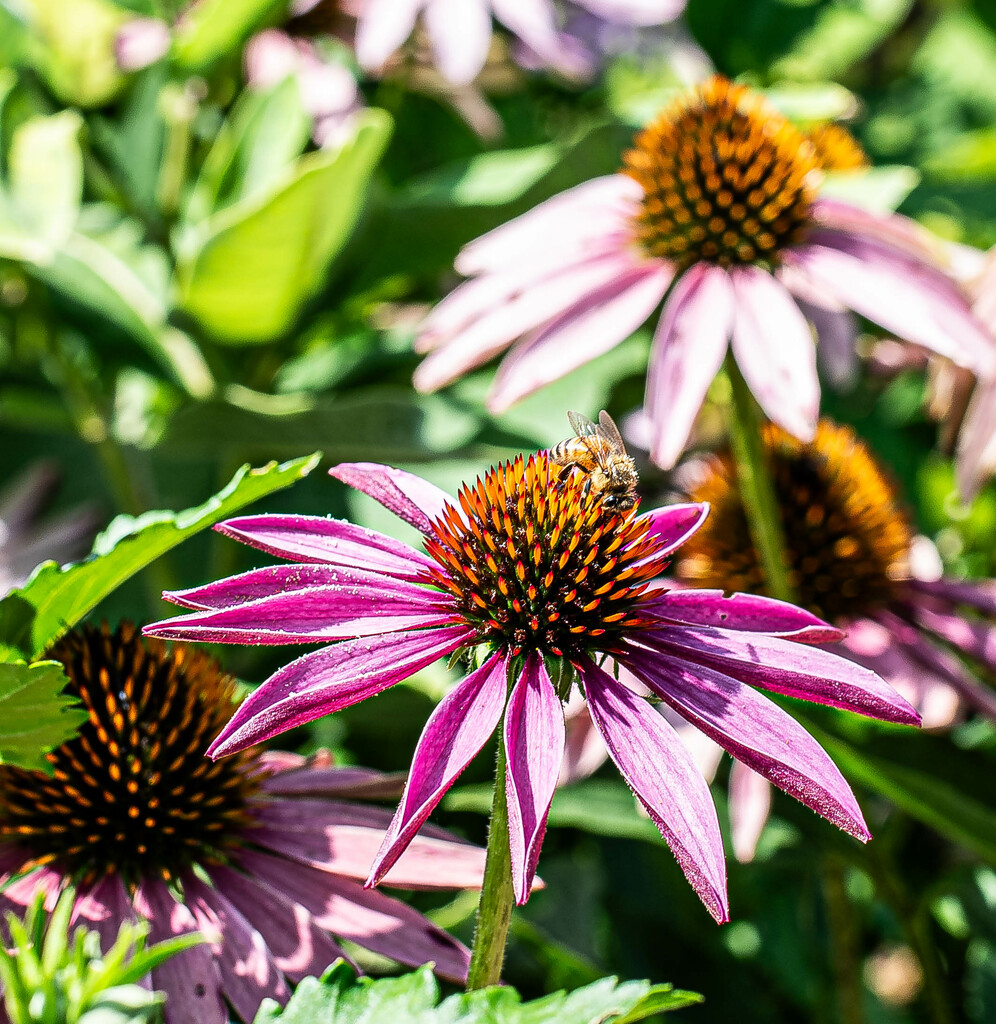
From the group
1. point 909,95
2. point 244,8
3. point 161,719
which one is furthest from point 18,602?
point 909,95

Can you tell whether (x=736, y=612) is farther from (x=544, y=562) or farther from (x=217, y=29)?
(x=217, y=29)

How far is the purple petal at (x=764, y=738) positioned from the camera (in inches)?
16.4

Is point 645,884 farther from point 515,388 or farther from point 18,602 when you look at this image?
point 18,602

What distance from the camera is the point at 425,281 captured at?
4.28ft

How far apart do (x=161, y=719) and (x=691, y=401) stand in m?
0.30

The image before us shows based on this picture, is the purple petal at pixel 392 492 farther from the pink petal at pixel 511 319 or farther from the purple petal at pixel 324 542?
the pink petal at pixel 511 319

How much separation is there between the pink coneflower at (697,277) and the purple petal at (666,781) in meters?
0.19

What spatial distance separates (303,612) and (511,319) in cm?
31

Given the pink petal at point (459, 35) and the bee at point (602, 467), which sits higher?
the pink petal at point (459, 35)

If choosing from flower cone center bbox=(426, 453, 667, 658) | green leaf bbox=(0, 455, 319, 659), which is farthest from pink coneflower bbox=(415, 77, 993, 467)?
green leaf bbox=(0, 455, 319, 659)

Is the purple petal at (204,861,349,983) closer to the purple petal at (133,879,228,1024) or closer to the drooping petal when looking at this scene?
the purple petal at (133,879,228,1024)

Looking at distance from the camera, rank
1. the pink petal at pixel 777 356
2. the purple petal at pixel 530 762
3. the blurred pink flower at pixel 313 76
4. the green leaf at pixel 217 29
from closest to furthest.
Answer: the purple petal at pixel 530 762 → the pink petal at pixel 777 356 → the green leaf at pixel 217 29 → the blurred pink flower at pixel 313 76

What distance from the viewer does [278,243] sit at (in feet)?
2.76

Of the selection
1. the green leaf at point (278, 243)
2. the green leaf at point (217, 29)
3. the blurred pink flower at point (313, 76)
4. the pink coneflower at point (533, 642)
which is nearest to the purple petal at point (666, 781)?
the pink coneflower at point (533, 642)
